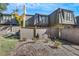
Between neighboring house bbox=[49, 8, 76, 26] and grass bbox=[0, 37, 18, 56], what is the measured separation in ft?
2.08

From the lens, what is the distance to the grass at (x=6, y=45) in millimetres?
2523

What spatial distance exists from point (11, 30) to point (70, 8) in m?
0.91

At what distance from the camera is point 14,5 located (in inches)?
101

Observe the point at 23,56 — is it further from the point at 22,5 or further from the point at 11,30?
the point at 22,5

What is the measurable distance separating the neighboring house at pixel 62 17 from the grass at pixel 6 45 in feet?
2.08

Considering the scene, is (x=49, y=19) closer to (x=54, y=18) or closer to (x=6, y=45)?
(x=54, y=18)

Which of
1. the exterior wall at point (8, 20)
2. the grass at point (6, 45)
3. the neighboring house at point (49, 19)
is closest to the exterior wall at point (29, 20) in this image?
the neighboring house at point (49, 19)

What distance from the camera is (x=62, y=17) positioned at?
2.53m

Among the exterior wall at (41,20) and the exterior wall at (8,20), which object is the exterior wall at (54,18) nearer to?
the exterior wall at (41,20)

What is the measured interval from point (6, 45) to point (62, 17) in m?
0.90

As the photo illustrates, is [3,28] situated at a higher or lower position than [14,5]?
lower

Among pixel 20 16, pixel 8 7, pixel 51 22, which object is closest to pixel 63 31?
pixel 51 22

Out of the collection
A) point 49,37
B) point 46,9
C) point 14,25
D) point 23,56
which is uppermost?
point 46,9

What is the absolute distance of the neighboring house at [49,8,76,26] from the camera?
2.49 m
